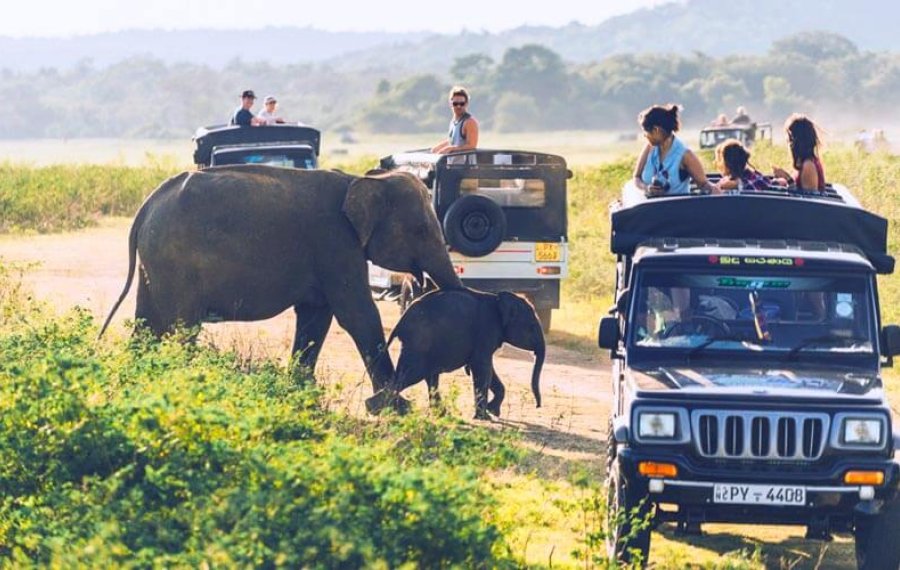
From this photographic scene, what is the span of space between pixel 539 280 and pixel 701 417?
10014mm

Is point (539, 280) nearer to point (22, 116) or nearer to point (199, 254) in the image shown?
point (199, 254)

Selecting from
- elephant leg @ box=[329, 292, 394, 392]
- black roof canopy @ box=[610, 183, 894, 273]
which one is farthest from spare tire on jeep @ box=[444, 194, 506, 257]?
black roof canopy @ box=[610, 183, 894, 273]

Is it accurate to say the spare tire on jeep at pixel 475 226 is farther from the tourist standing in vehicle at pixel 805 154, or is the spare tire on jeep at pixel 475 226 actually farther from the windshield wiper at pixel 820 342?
the windshield wiper at pixel 820 342

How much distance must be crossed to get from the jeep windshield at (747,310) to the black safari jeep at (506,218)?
8.45 metres

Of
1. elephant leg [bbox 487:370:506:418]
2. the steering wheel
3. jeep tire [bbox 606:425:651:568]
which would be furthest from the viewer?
elephant leg [bbox 487:370:506:418]

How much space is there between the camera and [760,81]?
171 metres

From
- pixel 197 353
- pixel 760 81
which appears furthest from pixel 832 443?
pixel 760 81

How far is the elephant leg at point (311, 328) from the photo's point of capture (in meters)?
16.0

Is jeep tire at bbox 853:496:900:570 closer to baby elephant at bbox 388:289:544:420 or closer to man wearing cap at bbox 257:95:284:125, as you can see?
baby elephant at bbox 388:289:544:420

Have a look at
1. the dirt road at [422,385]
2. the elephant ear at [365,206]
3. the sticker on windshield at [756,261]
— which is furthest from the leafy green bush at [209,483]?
the elephant ear at [365,206]

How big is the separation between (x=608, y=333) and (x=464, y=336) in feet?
15.3

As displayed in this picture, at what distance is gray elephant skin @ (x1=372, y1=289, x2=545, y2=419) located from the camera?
15039mm

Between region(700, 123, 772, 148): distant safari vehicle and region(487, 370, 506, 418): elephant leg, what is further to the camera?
region(700, 123, 772, 148): distant safari vehicle

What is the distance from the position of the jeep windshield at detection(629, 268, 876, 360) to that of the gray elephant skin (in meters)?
4.55
